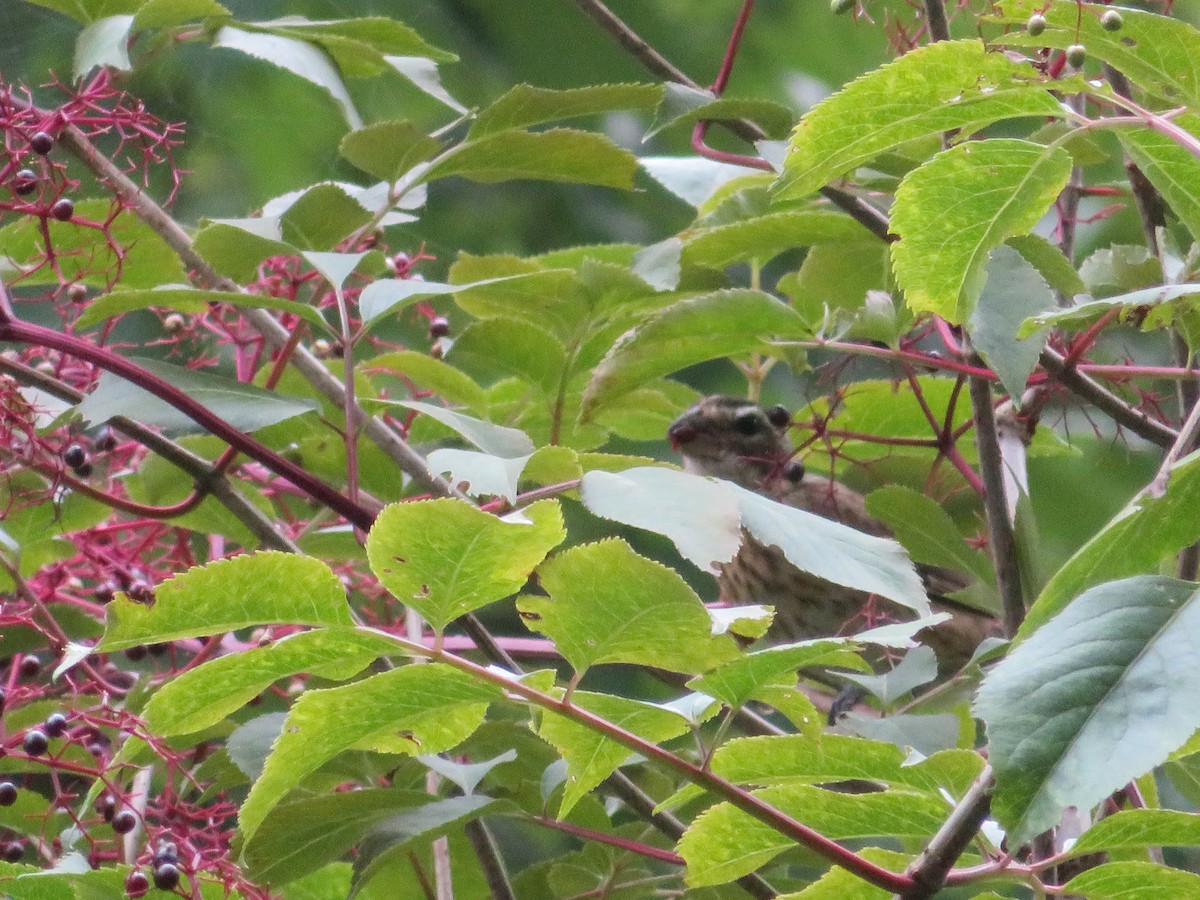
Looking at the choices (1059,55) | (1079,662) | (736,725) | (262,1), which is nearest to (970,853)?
(1079,662)

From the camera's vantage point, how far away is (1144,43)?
809 millimetres

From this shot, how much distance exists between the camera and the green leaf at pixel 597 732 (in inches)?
31.2

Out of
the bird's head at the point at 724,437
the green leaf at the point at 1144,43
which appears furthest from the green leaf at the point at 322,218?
the bird's head at the point at 724,437

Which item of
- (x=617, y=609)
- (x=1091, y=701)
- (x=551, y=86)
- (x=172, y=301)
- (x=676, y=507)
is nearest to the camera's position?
(x=1091, y=701)

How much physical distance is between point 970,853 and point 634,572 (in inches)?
12.3

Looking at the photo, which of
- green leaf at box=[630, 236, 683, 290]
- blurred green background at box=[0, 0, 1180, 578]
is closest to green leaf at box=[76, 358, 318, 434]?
green leaf at box=[630, 236, 683, 290]

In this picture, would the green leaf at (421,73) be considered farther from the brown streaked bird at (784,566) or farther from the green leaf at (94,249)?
the brown streaked bird at (784,566)

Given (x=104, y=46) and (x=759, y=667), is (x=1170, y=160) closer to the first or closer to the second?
(x=759, y=667)

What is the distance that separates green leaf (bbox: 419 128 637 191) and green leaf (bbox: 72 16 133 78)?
0.27 m

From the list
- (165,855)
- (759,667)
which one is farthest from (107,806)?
(759,667)

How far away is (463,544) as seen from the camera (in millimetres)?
715

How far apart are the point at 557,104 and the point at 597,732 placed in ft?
2.15

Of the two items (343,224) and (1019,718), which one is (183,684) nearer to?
(1019,718)

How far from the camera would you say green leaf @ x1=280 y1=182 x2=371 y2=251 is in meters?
1.25
